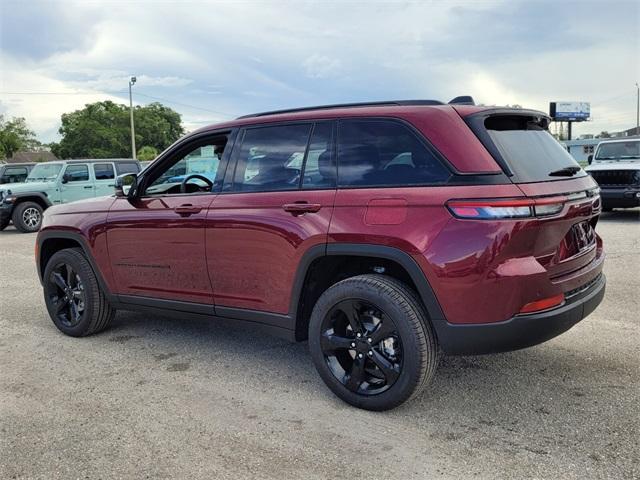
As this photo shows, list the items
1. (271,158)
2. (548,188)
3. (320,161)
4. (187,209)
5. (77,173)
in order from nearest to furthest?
(548,188)
(320,161)
(271,158)
(187,209)
(77,173)

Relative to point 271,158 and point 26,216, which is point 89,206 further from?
point 26,216

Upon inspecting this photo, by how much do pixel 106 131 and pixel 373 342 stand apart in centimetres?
7711

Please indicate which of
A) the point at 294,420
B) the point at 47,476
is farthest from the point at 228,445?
the point at 47,476

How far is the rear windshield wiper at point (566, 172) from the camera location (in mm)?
3314

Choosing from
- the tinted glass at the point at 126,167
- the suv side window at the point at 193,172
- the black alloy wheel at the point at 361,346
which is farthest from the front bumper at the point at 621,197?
the tinted glass at the point at 126,167

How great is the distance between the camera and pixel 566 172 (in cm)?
341

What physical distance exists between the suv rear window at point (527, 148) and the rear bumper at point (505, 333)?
74cm

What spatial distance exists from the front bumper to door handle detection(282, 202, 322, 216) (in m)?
10.7

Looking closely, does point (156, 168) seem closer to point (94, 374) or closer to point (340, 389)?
point (94, 374)

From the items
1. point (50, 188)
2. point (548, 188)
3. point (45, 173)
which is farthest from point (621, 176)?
point (45, 173)

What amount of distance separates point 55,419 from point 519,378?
292cm

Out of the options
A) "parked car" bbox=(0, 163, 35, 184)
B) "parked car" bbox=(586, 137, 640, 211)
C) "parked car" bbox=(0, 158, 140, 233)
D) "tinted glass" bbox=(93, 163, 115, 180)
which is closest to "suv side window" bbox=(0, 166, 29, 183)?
"parked car" bbox=(0, 163, 35, 184)

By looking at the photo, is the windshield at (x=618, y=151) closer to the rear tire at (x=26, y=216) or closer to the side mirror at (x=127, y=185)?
the side mirror at (x=127, y=185)

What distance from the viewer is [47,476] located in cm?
275
